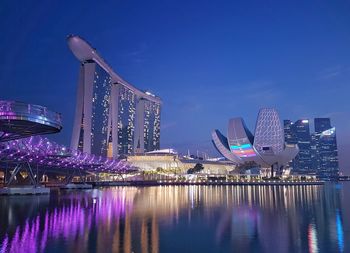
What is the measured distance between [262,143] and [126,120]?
188 feet

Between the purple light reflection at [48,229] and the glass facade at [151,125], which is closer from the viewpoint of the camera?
the purple light reflection at [48,229]

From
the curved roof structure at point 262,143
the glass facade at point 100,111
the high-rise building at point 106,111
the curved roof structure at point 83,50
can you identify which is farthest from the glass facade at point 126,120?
the curved roof structure at point 262,143

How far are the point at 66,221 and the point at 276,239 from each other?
1041cm

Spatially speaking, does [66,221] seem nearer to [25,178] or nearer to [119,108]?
[25,178]

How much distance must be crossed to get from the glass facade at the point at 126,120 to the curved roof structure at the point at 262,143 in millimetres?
40532

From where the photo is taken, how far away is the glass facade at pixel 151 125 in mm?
165375

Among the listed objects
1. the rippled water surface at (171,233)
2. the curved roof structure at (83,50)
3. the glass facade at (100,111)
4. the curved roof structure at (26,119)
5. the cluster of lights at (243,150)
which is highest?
the curved roof structure at (83,50)

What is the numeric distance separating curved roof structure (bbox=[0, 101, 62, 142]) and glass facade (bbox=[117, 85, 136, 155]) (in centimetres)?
11224

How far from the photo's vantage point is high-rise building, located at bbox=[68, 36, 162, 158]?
104m

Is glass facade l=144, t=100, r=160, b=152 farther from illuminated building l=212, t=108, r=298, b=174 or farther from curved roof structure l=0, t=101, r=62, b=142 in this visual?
curved roof structure l=0, t=101, r=62, b=142

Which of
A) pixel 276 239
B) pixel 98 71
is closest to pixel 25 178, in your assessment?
pixel 98 71

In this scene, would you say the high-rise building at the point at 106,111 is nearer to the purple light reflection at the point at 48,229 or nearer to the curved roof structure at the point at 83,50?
the curved roof structure at the point at 83,50

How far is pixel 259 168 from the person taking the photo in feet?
385

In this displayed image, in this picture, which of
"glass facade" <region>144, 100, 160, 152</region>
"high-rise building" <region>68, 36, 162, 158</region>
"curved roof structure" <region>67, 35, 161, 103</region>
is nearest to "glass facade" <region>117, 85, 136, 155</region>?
"high-rise building" <region>68, 36, 162, 158</region>
